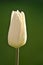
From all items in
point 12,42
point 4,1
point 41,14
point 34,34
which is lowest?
point 12,42

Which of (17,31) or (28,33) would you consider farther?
(28,33)

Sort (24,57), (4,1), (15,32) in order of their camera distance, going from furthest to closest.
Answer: (24,57), (4,1), (15,32)

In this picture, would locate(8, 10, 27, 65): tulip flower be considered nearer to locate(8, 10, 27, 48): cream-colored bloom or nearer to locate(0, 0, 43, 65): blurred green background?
locate(8, 10, 27, 48): cream-colored bloom

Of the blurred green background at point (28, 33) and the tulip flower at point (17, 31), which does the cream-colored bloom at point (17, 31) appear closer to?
the tulip flower at point (17, 31)

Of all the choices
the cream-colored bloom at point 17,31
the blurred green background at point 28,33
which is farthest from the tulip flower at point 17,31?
the blurred green background at point 28,33

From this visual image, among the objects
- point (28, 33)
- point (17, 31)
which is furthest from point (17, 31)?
point (28, 33)

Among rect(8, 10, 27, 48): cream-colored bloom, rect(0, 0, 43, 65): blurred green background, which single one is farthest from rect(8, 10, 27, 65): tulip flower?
rect(0, 0, 43, 65): blurred green background

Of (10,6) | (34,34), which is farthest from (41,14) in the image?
(10,6)

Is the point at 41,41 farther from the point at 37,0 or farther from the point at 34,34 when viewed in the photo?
the point at 37,0

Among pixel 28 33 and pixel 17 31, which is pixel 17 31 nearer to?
pixel 17 31
